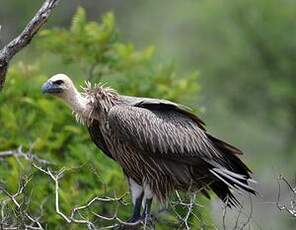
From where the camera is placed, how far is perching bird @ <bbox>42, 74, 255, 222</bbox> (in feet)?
26.5

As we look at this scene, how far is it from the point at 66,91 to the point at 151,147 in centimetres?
66

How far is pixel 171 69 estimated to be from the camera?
11531 mm

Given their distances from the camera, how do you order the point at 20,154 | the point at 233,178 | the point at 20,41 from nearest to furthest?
1. the point at 20,41
2. the point at 233,178
3. the point at 20,154

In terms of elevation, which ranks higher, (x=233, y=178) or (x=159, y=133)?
(x=159, y=133)

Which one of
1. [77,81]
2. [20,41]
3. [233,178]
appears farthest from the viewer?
[77,81]

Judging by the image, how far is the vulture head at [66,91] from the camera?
8078 millimetres

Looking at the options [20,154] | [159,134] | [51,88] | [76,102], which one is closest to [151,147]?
[159,134]

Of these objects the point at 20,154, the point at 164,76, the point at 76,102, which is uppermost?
the point at 164,76

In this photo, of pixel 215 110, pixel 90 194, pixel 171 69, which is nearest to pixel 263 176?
pixel 215 110

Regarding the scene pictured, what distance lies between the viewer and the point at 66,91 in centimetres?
807

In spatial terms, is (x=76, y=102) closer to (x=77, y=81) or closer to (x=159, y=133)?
(x=159, y=133)

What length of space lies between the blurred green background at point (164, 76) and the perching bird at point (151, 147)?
9.7 inches

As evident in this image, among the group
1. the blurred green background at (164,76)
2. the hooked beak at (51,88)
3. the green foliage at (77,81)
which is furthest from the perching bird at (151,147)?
the green foliage at (77,81)

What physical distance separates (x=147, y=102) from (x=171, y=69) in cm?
333
